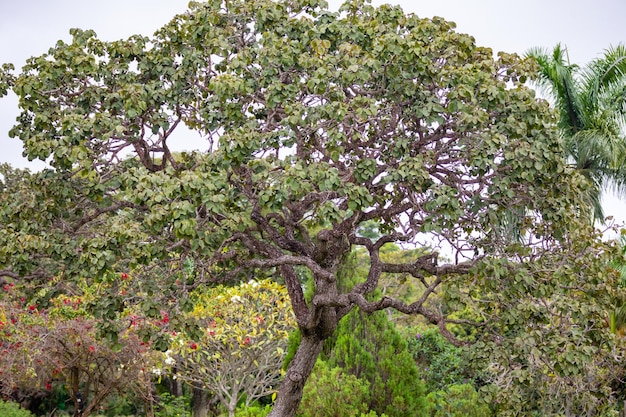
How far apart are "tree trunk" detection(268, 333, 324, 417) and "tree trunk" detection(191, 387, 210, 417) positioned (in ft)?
38.6

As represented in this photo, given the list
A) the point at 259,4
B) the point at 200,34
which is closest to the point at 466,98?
the point at 259,4

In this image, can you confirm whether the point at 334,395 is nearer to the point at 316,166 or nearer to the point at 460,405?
the point at 460,405

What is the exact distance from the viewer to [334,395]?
8.77 metres

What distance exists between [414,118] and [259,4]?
2049 mm

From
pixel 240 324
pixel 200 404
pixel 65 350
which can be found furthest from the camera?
pixel 200 404

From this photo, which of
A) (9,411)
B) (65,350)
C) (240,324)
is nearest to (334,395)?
(240,324)

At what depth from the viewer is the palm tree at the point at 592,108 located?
56.3 feet

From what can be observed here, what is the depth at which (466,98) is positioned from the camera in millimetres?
6621

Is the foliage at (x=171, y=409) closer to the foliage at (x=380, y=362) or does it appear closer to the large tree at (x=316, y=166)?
the foliage at (x=380, y=362)

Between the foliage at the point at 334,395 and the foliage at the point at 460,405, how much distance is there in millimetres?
1430

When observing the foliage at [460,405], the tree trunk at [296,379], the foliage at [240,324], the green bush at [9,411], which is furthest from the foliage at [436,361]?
the green bush at [9,411]

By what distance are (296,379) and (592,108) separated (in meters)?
13.3

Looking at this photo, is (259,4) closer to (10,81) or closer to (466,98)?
(466,98)

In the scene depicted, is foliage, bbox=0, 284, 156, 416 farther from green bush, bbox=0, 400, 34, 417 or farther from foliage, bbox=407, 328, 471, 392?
foliage, bbox=407, 328, 471, 392
